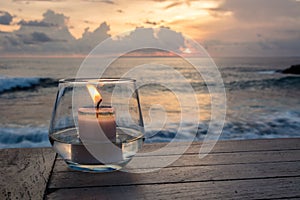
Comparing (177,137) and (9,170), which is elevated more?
(9,170)

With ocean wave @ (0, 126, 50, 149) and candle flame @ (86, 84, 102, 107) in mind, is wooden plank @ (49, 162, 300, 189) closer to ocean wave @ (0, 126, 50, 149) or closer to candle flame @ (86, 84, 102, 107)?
candle flame @ (86, 84, 102, 107)

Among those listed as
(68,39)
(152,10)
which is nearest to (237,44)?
(68,39)

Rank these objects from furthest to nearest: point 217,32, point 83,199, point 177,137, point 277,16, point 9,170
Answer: point 217,32 < point 277,16 < point 177,137 < point 9,170 < point 83,199

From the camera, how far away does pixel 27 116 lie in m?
5.03

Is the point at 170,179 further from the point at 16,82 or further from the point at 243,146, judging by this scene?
the point at 16,82

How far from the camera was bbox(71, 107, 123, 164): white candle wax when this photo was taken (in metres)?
0.66

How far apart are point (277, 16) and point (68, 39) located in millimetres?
4489

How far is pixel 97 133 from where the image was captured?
0.66m

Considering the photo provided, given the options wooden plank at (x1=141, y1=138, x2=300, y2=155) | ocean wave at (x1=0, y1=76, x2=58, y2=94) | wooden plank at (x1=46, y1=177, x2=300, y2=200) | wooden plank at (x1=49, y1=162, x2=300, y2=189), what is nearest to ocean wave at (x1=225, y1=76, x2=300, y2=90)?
ocean wave at (x1=0, y1=76, x2=58, y2=94)

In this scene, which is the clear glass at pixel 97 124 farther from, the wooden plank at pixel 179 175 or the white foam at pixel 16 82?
the white foam at pixel 16 82

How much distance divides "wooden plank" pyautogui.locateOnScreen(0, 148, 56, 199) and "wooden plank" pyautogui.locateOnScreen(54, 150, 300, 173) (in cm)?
4

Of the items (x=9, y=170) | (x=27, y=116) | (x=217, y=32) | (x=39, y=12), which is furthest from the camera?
(x=39, y=12)

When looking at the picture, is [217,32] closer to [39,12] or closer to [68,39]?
[68,39]

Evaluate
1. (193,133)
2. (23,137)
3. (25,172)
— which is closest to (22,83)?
(23,137)
